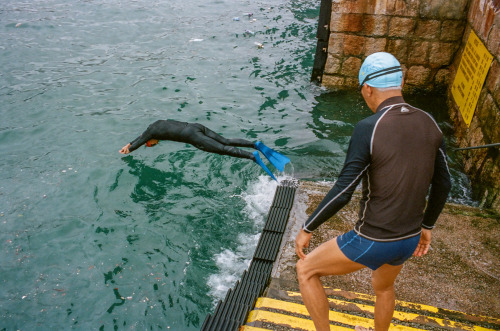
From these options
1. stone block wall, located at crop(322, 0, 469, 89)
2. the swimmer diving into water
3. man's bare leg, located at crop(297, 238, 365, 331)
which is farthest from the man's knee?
stone block wall, located at crop(322, 0, 469, 89)

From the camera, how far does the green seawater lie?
15.1ft

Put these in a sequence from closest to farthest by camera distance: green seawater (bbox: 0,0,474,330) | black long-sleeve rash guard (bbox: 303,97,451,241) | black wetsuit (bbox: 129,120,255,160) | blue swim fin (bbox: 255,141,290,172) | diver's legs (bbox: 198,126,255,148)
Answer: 1. black long-sleeve rash guard (bbox: 303,97,451,241)
2. green seawater (bbox: 0,0,474,330)
3. blue swim fin (bbox: 255,141,290,172)
4. black wetsuit (bbox: 129,120,255,160)
5. diver's legs (bbox: 198,126,255,148)

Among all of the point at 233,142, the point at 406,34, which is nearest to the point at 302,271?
the point at 233,142

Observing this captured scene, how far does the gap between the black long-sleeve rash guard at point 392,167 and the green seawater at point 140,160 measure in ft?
8.93

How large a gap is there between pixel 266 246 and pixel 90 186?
3737mm

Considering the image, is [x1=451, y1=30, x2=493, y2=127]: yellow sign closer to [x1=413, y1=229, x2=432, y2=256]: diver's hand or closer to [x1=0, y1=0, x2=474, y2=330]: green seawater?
[x1=0, y1=0, x2=474, y2=330]: green seawater

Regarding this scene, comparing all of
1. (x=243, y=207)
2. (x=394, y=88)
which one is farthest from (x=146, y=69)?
(x=394, y=88)

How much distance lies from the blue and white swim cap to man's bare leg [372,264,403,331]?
1.26m

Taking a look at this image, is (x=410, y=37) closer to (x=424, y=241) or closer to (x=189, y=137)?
(x=189, y=137)

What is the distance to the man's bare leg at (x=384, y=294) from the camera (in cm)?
259

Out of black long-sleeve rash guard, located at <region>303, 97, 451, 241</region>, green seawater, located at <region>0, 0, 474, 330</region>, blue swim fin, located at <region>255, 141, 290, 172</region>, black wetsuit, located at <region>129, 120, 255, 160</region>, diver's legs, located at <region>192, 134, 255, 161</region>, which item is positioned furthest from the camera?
black wetsuit, located at <region>129, 120, 255, 160</region>

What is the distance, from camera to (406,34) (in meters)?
8.12

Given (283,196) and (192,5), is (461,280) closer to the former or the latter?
(283,196)

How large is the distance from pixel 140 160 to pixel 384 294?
556 cm
